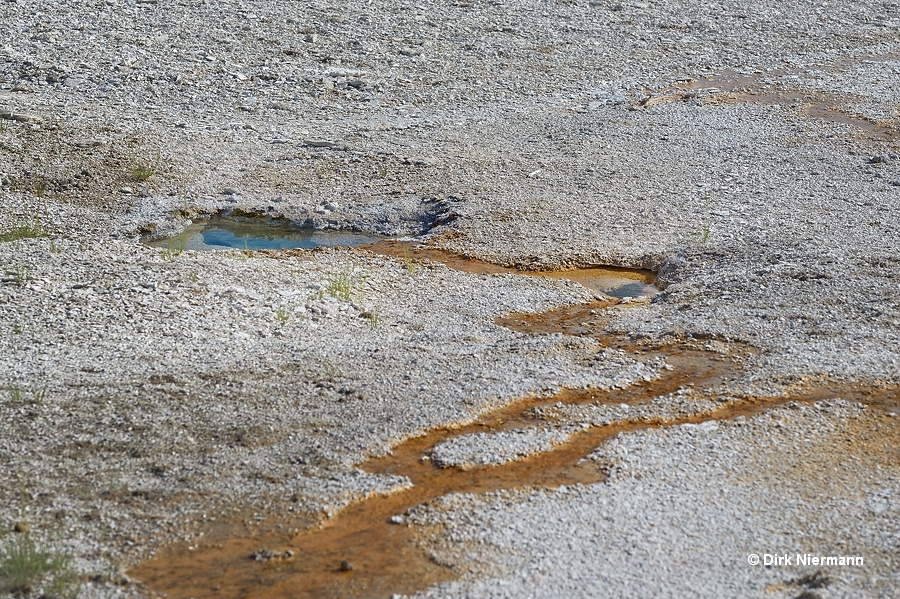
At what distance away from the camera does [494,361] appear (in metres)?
6.16

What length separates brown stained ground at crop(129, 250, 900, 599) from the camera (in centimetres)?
425

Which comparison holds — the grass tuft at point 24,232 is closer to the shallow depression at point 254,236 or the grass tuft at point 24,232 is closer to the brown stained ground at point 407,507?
the shallow depression at point 254,236

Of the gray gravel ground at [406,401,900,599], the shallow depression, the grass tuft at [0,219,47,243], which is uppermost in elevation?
the gray gravel ground at [406,401,900,599]

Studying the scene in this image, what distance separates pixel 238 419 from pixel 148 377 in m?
0.74

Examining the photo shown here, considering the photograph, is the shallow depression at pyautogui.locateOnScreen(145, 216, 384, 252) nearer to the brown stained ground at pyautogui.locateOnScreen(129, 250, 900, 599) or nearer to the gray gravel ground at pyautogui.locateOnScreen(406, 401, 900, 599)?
the brown stained ground at pyautogui.locateOnScreen(129, 250, 900, 599)

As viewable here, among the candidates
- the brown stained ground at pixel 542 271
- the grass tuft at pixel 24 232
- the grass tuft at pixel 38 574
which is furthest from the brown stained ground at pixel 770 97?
the grass tuft at pixel 38 574

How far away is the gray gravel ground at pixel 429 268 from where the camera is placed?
4699mm

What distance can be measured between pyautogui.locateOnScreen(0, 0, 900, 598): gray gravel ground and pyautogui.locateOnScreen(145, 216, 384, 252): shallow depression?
0.57 feet

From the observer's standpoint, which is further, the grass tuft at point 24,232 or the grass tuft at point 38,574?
the grass tuft at point 24,232

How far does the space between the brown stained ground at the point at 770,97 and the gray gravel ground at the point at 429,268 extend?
3.4 inches

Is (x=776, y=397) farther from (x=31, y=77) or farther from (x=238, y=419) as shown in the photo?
(x=31, y=77)

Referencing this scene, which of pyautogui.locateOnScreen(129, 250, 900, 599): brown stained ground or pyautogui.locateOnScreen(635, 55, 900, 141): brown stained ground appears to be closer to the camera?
pyautogui.locateOnScreen(129, 250, 900, 599): brown stained ground

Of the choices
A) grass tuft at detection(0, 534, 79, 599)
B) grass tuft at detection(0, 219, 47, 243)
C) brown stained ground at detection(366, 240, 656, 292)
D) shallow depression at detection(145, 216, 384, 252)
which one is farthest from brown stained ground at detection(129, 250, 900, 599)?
grass tuft at detection(0, 219, 47, 243)

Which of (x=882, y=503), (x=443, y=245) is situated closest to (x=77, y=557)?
(x=882, y=503)
